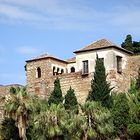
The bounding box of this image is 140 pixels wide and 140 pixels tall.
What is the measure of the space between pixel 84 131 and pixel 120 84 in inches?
378

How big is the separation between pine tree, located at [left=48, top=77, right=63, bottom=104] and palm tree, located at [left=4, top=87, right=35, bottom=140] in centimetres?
546

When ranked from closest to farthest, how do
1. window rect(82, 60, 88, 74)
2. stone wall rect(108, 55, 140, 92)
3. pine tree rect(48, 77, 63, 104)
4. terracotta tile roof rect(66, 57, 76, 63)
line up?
1. pine tree rect(48, 77, 63, 104)
2. stone wall rect(108, 55, 140, 92)
3. window rect(82, 60, 88, 74)
4. terracotta tile roof rect(66, 57, 76, 63)

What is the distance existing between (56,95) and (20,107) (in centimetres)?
752

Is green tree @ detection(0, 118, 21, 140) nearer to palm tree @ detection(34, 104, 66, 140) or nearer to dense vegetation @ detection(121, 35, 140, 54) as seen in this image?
palm tree @ detection(34, 104, 66, 140)

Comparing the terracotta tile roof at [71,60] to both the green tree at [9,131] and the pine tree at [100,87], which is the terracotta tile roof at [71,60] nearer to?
the pine tree at [100,87]

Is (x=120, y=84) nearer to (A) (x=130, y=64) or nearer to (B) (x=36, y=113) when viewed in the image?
(A) (x=130, y=64)

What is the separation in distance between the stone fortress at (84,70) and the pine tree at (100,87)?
152cm

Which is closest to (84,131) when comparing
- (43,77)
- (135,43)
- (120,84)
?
(120,84)

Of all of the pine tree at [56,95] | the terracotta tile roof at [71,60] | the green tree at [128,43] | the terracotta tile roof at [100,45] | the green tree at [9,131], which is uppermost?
the green tree at [128,43]

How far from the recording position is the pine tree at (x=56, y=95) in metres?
42.4

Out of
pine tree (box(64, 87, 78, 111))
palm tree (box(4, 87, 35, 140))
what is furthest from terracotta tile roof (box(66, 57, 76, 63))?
palm tree (box(4, 87, 35, 140))

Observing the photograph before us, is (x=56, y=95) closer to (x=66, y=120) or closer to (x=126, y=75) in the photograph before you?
(x=126, y=75)

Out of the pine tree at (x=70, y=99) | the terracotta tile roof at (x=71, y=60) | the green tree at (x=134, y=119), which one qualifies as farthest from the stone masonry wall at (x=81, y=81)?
the green tree at (x=134, y=119)

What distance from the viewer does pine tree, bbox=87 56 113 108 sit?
1571 inches
